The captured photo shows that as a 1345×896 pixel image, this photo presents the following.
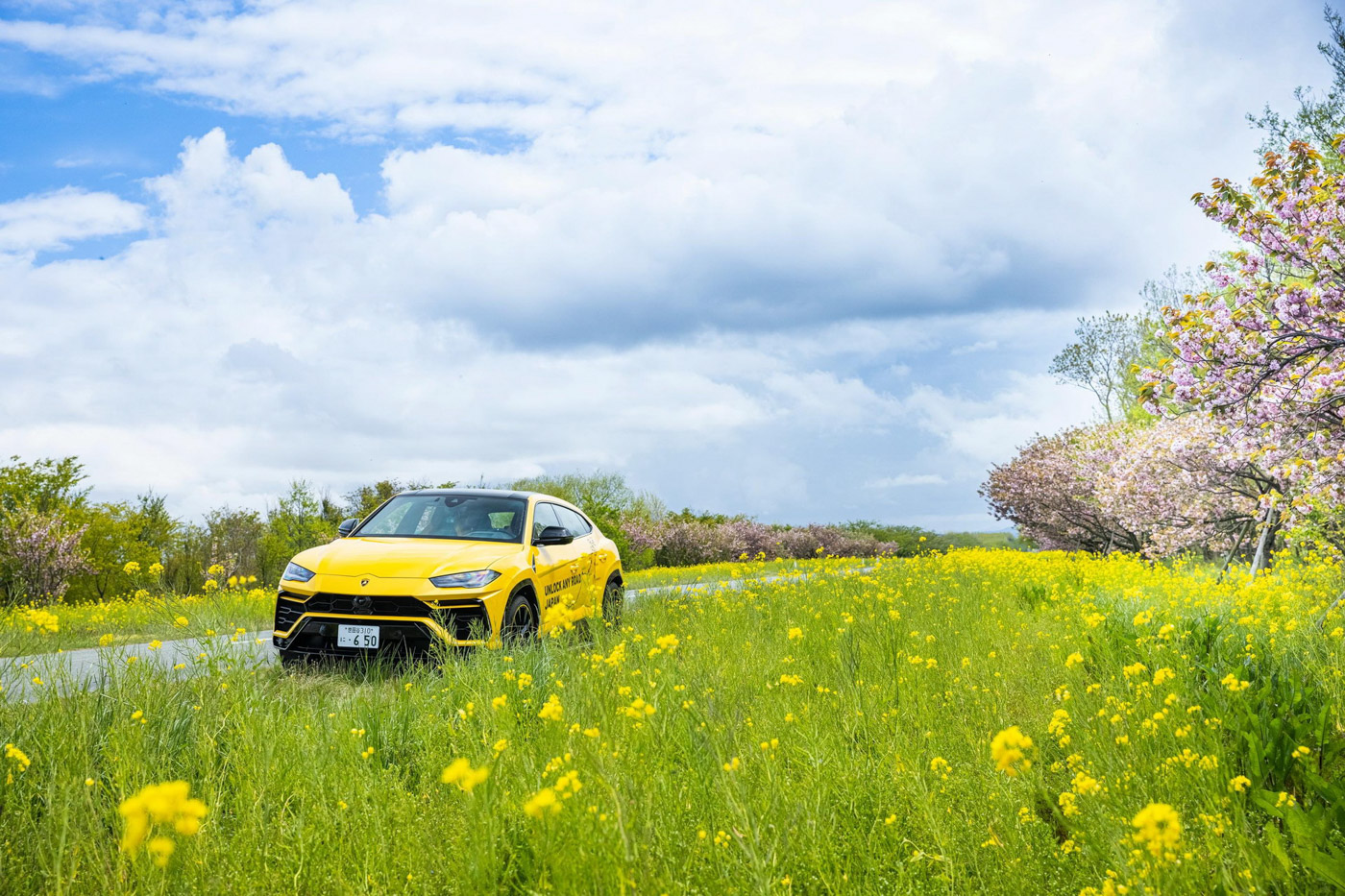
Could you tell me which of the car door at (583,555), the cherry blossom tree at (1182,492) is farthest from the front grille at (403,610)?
the cherry blossom tree at (1182,492)

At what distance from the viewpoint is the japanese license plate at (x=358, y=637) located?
6914 mm

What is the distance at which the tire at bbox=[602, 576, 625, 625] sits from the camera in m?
9.48

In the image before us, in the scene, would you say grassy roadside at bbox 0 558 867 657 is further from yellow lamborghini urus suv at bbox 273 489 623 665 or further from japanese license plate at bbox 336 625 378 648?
japanese license plate at bbox 336 625 378 648

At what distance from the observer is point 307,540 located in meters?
19.6

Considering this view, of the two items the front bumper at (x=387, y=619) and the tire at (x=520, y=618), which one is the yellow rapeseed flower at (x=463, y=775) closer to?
the front bumper at (x=387, y=619)

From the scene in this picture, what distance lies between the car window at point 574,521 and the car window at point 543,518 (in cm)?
15

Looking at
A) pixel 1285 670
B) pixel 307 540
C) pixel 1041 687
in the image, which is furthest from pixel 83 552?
pixel 1285 670

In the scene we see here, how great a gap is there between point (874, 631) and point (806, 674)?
6.57ft

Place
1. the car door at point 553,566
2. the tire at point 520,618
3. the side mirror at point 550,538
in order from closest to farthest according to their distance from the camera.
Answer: the tire at point 520,618
the side mirror at point 550,538
the car door at point 553,566

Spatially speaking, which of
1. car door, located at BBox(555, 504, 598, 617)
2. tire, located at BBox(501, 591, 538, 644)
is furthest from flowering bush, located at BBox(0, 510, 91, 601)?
tire, located at BBox(501, 591, 538, 644)

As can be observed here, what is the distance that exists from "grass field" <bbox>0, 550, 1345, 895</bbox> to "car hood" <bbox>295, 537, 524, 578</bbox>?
2.83ft

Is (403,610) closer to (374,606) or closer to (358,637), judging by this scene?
(374,606)

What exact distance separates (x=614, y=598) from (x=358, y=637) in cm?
367

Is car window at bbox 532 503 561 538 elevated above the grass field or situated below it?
above
